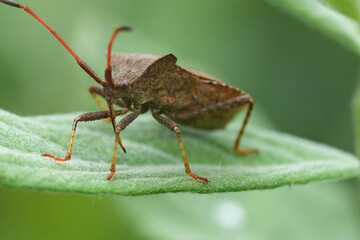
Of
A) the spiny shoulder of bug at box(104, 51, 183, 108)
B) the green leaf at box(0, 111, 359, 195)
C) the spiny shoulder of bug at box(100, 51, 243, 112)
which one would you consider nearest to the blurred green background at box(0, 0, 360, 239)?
the green leaf at box(0, 111, 359, 195)

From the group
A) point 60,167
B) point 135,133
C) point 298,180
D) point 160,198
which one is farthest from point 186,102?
point 60,167

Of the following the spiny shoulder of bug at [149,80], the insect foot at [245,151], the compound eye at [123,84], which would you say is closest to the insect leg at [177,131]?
the spiny shoulder of bug at [149,80]

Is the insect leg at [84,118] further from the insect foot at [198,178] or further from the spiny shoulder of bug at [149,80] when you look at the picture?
the insect foot at [198,178]

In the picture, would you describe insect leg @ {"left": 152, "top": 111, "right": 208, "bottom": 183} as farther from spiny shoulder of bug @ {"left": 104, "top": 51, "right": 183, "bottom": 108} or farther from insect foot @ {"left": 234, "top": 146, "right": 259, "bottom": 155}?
insect foot @ {"left": 234, "top": 146, "right": 259, "bottom": 155}

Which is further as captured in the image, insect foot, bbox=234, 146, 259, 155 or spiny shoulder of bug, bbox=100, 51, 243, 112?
insect foot, bbox=234, 146, 259, 155

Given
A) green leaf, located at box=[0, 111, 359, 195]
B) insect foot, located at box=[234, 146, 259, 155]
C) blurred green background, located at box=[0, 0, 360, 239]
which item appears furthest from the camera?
blurred green background, located at box=[0, 0, 360, 239]

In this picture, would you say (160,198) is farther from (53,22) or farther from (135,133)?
(53,22)

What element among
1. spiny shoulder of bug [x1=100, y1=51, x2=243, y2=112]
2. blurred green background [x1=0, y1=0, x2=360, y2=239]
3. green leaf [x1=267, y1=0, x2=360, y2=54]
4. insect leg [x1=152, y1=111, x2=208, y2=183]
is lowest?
blurred green background [x1=0, y1=0, x2=360, y2=239]

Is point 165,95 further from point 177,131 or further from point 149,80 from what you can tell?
point 177,131
